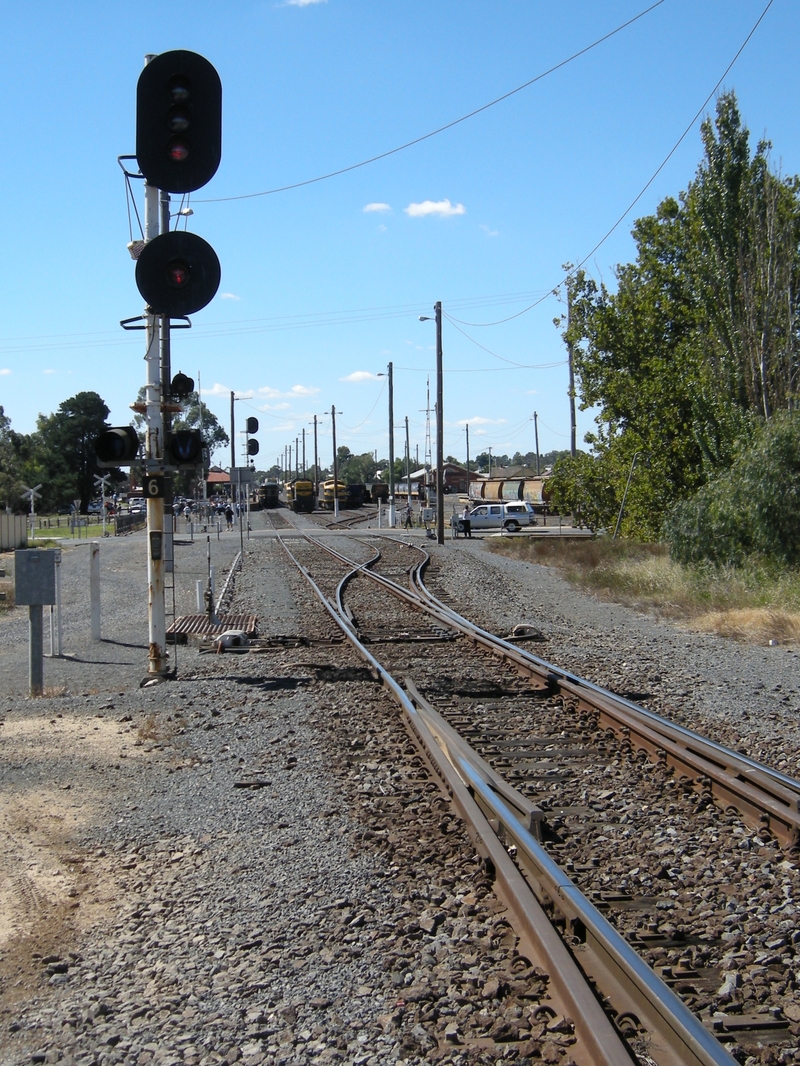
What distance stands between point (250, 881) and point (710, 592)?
14.8 m

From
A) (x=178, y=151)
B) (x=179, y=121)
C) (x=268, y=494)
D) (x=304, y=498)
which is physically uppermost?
(x=179, y=121)

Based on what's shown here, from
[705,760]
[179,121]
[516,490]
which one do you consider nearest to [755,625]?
[705,760]

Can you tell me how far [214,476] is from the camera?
415ft

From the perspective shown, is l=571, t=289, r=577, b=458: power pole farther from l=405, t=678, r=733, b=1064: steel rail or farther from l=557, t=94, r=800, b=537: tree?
l=405, t=678, r=733, b=1064: steel rail

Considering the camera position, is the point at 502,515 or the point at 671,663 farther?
the point at 502,515

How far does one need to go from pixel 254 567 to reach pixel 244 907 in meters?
25.0

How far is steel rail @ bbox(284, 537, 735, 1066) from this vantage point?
3.45 meters

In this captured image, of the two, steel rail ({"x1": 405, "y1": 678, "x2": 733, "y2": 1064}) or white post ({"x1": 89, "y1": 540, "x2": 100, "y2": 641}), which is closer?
steel rail ({"x1": 405, "y1": 678, "x2": 733, "y2": 1064})

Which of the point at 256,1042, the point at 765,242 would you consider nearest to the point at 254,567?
the point at 765,242

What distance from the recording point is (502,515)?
57.5 meters

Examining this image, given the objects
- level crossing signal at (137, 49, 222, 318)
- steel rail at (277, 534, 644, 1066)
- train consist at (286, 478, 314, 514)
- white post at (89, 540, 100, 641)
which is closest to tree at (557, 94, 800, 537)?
white post at (89, 540, 100, 641)

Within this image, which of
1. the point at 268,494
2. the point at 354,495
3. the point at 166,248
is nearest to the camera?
the point at 166,248

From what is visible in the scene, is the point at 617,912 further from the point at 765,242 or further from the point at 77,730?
the point at 765,242

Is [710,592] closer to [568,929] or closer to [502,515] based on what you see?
[568,929]
